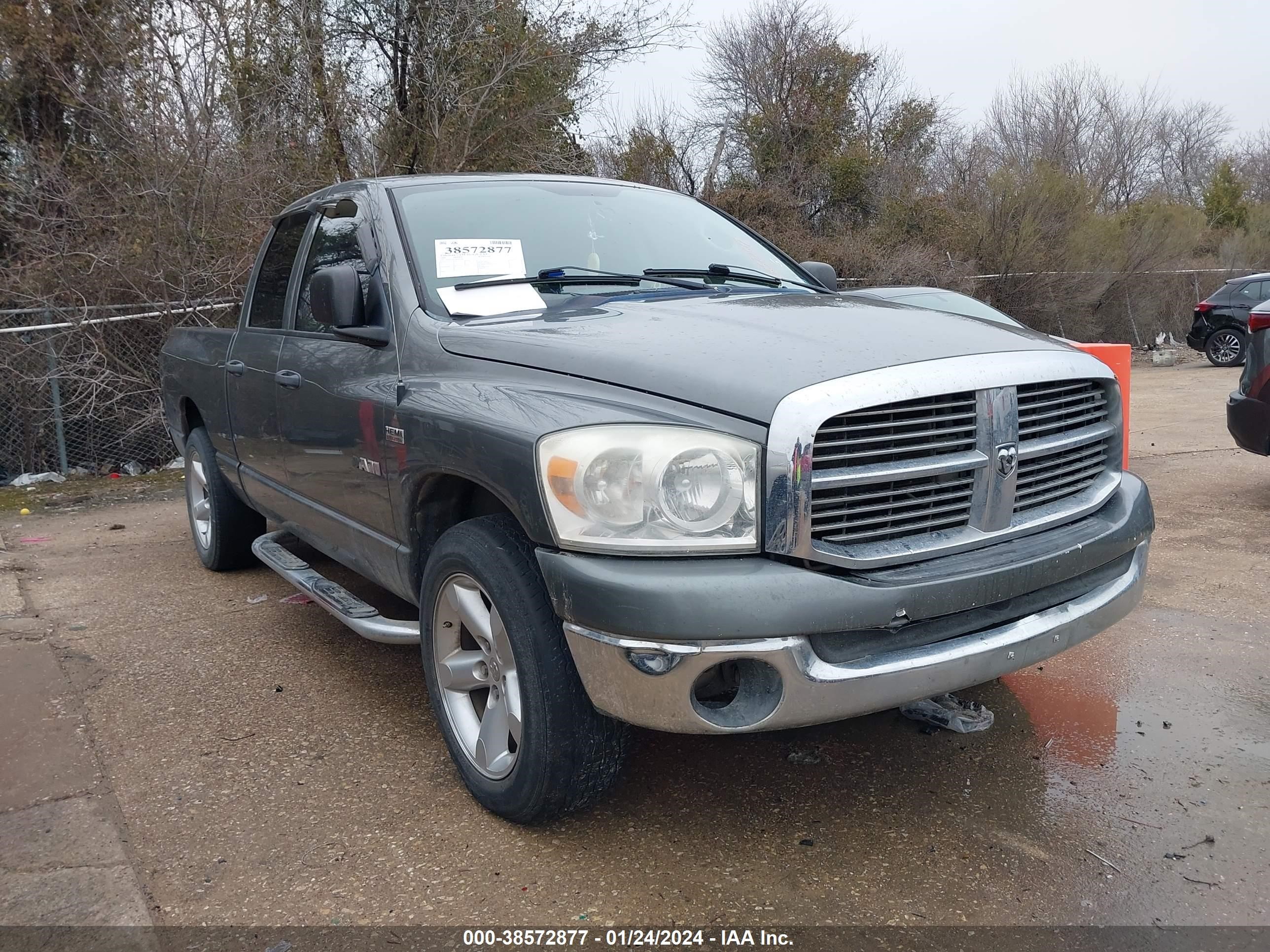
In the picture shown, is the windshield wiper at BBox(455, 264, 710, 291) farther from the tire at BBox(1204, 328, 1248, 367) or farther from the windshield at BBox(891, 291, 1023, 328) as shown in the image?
the tire at BBox(1204, 328, 1248, 367)

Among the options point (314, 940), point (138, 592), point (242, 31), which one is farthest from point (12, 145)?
point (314, 940)

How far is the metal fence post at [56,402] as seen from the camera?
8602mm

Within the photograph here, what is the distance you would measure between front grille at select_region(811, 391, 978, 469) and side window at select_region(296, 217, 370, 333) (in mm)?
1861

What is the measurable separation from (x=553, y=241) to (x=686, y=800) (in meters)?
1.89

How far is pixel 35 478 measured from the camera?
8734 mm

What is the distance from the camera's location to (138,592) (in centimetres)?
535

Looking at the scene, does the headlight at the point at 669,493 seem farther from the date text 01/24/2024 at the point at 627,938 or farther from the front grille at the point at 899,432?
the date text 01/24/2024 at the point at 627,938

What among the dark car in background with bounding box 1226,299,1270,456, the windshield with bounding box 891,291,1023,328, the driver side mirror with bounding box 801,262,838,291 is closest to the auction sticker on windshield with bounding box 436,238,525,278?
the driver side mirror with bounding box 801,262,838,291

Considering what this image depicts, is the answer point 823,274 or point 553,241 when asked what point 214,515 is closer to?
point 553,241

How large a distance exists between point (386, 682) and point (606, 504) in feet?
6.54

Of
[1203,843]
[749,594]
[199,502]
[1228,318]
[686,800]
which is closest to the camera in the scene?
[749,594]

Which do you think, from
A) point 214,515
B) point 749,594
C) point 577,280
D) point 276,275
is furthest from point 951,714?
point 214,515

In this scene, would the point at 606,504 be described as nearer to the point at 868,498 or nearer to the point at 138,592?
the point at 868,498

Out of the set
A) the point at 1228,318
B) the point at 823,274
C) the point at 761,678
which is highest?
the point at 823,274
